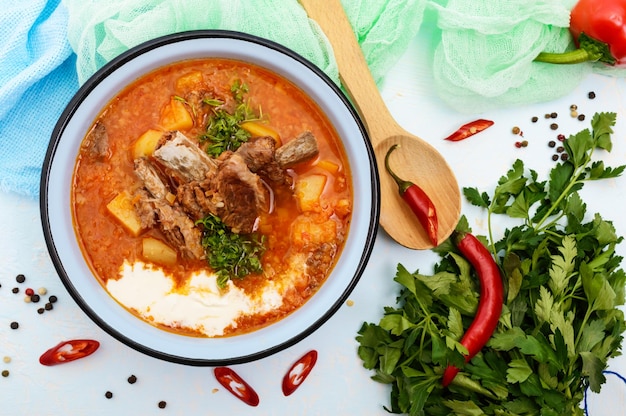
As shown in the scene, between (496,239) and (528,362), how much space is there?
739 millimetres

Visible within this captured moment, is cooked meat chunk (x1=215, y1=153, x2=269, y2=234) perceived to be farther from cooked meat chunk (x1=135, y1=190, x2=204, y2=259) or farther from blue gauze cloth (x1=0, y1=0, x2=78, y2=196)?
blue gauze cloth (x1=0, y1=0, x2=78, y2=196)

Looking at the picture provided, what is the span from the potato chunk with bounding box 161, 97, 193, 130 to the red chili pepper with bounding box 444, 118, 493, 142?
5.15 feet

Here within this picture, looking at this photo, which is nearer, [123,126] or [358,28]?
[123,126]

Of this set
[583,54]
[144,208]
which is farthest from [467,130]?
[144,208]

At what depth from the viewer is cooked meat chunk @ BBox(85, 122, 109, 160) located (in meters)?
3.08

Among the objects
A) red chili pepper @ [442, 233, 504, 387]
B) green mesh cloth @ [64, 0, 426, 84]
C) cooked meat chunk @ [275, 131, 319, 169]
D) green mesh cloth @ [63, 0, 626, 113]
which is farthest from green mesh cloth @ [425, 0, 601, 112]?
cooked meat chunk @ [275, 131, 319, 169]

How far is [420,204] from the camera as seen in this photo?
334cm

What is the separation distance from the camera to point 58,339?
3.55 meters

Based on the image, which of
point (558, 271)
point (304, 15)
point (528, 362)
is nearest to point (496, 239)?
point (558, 271)

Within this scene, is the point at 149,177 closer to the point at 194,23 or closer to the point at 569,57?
the point at 194,23

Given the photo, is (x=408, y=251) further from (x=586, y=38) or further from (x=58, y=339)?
(x=58, y=339)

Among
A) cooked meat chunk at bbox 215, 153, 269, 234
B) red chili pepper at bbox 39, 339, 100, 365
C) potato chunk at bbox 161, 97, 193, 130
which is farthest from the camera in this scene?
red chili pepper at bbox 39, 339, 100, 365

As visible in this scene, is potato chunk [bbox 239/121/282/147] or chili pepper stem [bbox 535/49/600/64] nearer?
potato chunk [bbox 239/121/282/147]

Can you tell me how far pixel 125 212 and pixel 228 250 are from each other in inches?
21.6
